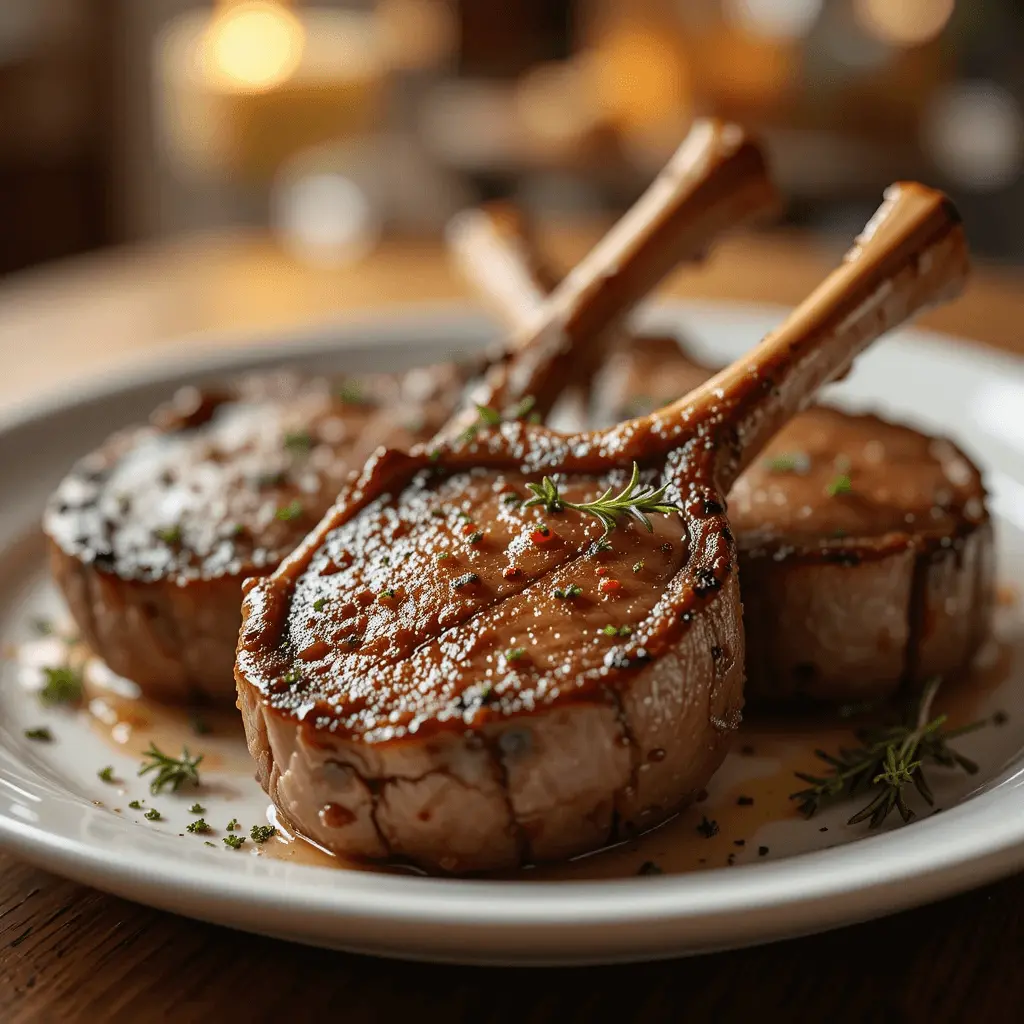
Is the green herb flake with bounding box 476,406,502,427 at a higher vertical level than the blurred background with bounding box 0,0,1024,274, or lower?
higher

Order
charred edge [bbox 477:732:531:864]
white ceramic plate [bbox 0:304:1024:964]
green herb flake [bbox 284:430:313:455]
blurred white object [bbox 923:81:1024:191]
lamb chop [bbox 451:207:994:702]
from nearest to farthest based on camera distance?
white ceramic plate [bbox 0:304:1024:964]
charred edge [bbox 477:732:531:864]
lamb chop [bbox 451:207:994:702]
green herb flake [bbox 284:430:313:455]
blurred white object [bbox 923:81:1024:191]

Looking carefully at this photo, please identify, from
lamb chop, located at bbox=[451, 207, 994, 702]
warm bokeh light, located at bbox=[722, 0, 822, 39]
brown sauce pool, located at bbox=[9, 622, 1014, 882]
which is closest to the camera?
brown sauce pool, located at bbox=[9, 622, 1014, 882]

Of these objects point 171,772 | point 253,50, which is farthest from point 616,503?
point 253,50

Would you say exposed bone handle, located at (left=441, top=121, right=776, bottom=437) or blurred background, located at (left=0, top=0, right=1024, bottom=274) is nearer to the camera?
exposed bone handle, located at (left=441, top=121, right=776, bottom=437)

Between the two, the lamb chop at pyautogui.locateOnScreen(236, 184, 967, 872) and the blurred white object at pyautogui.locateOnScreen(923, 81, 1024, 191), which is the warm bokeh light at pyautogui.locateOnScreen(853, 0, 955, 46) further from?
the lamb chop at pyautogui.locateOnScreen(236, 184, 967, 872)

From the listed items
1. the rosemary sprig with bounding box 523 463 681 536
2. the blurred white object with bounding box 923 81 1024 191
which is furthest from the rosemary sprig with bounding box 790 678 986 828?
the blurred white object with bounding box 923 81 1024 191

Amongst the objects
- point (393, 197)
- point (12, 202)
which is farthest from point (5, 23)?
point (393, 197)

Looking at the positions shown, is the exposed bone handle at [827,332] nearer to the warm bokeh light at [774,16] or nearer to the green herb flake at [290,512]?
the green herb flake at [290,512]
